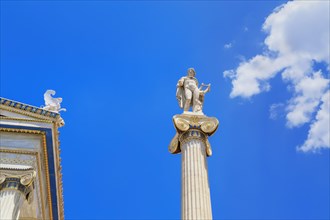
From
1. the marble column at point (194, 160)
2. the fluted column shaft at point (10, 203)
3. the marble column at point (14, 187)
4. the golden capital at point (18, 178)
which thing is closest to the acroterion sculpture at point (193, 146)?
the marble column at point (194, 160)

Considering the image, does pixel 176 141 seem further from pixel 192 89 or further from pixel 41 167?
pixel 41 167

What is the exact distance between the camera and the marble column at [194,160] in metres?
18.5

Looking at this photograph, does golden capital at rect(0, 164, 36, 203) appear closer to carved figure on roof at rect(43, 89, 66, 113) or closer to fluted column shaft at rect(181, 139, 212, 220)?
carved figure on roof at rect(43, 89, 66, 113)

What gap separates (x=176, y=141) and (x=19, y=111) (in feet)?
34.9

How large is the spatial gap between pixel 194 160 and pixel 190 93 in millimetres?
4332

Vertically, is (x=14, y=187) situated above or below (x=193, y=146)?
below

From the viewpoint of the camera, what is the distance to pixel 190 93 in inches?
928

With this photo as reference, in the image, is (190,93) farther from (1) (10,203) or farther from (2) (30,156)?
(1) (10,203)

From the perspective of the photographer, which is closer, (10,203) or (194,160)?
(194,160)

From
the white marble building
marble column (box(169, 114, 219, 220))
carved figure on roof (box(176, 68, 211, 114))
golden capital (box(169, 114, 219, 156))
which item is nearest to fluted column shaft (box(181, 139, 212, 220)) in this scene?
marble column (box(169, 114, 219, 220))

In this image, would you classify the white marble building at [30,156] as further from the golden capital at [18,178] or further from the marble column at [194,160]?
the marble column at [194,160]

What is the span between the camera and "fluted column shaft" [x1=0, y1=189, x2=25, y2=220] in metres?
23.1

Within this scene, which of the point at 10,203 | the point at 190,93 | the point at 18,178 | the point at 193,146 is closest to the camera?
the point at 193,146

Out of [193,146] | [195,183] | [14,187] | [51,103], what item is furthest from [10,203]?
[195,183]
